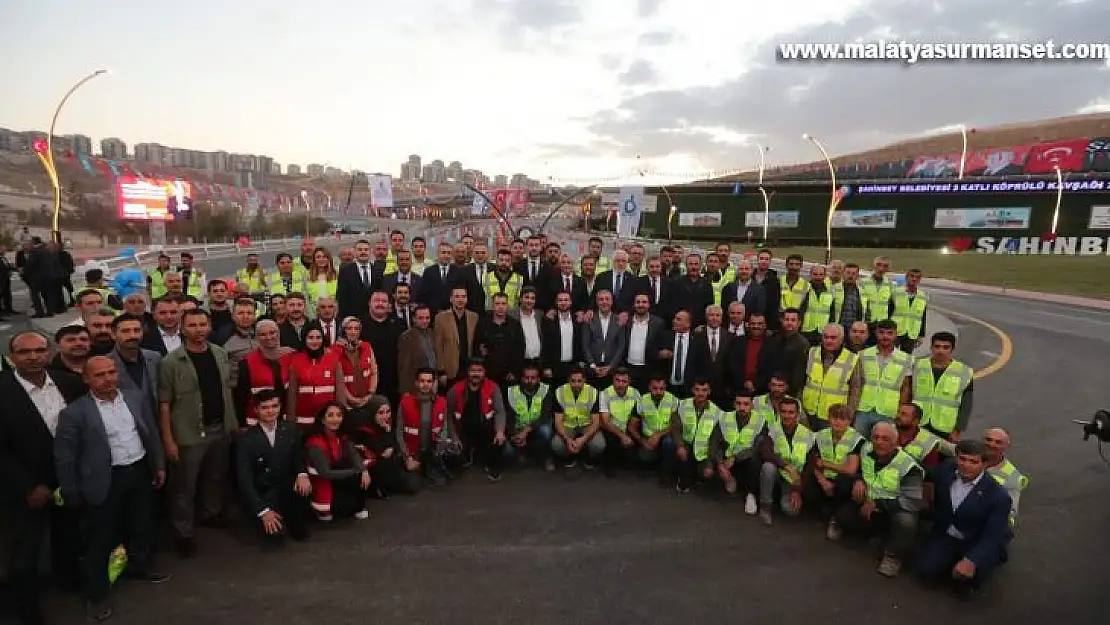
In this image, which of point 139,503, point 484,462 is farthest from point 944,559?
point 139,503

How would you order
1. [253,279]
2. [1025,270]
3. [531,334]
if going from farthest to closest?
[1025,270] → [253,279] → [531,334]

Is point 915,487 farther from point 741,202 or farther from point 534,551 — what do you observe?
point 741,202

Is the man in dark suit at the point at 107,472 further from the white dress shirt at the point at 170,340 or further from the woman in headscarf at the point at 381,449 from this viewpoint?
the woman in headscarf at the point at 381,449

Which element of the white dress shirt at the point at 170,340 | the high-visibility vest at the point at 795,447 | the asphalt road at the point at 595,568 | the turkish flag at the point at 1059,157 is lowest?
the asphalt road at the point at 595,568

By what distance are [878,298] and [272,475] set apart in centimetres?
771

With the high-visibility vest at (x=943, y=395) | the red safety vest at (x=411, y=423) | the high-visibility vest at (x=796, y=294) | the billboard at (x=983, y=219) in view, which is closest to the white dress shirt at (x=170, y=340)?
the red safety vest at (x=411, y=423)

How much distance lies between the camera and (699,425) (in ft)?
19.3

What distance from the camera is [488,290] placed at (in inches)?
311

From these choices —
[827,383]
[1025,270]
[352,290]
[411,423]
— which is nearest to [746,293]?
[827,383]

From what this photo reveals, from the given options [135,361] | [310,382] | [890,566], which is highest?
[135,361]

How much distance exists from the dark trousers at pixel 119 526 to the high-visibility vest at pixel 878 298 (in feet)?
27.5

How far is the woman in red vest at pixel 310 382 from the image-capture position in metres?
5.32

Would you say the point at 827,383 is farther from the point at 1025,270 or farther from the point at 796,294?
the point at 1025,270

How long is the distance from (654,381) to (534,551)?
7.49 feet
